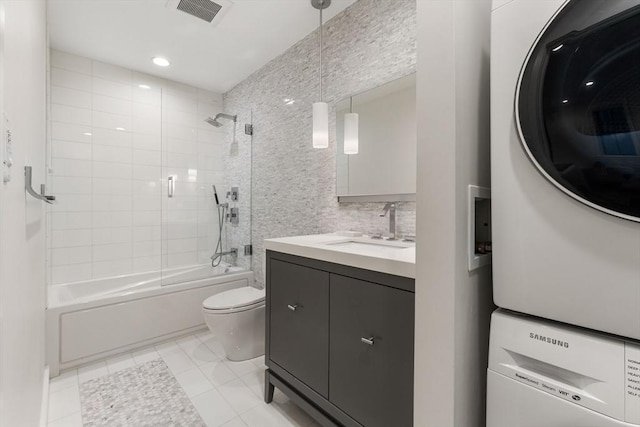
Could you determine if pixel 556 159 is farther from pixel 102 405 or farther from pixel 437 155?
pixel 102 405

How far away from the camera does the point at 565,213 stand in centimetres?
64

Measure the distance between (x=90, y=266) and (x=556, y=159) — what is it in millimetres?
3527

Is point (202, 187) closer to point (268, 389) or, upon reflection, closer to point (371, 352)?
point (268, 389)

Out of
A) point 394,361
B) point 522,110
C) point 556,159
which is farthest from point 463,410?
point 522,110

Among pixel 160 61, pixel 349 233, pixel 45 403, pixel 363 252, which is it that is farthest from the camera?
pixel 160 61

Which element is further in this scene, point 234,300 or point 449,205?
point 234,300

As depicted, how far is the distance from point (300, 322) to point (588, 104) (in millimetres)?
1352

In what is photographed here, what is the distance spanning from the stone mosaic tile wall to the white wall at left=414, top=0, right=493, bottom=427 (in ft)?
2.71

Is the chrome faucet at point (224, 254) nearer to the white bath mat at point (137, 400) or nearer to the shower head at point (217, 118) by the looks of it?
the white bath mat at point (137, 400)

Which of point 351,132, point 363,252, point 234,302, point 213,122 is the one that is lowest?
point 234,302

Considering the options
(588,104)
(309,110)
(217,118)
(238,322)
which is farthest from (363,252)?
(217,118)

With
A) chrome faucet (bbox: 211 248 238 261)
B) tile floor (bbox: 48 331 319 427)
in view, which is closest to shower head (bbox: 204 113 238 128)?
chrome faucet (bbox: 211 248 238 261)

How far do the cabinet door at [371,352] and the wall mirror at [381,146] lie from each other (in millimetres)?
721

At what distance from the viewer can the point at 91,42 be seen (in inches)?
96.0
